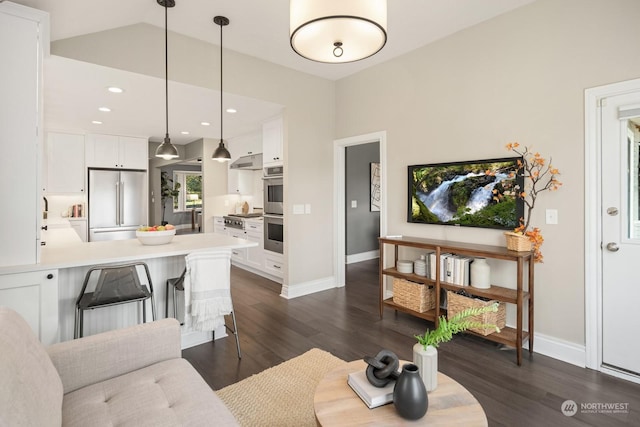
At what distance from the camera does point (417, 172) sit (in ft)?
12.1

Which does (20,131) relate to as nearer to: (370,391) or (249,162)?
(370,391)

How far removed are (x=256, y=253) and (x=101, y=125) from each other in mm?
3405

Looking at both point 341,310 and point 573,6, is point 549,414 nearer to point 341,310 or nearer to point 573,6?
point 341,310

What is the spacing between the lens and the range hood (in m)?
5.89

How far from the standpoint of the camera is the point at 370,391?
4.48ft

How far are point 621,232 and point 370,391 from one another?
234cm

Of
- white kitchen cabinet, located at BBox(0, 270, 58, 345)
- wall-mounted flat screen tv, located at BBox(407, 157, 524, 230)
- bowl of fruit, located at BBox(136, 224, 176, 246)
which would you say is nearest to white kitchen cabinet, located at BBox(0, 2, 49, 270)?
white kitchen cabinet, located at BBox(0, 270, 58, 345)

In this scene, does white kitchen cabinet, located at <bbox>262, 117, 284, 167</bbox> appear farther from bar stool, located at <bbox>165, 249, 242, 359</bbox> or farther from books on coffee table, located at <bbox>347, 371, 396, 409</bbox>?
books on coffee table, located at <bbox>347, 371, 396, 409</bbox>

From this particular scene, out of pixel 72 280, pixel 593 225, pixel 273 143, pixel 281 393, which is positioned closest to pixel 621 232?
pixel 593 225

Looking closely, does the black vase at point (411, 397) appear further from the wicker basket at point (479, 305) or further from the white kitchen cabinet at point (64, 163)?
the white kitchen cabinet at point (64, 163)

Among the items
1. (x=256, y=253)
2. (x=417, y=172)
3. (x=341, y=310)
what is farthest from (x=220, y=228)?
(x=417, y=172)

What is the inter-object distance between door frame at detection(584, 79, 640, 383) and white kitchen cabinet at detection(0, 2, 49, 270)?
3897mm

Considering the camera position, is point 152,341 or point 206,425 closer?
point 206,425

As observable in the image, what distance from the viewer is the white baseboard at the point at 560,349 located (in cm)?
259
